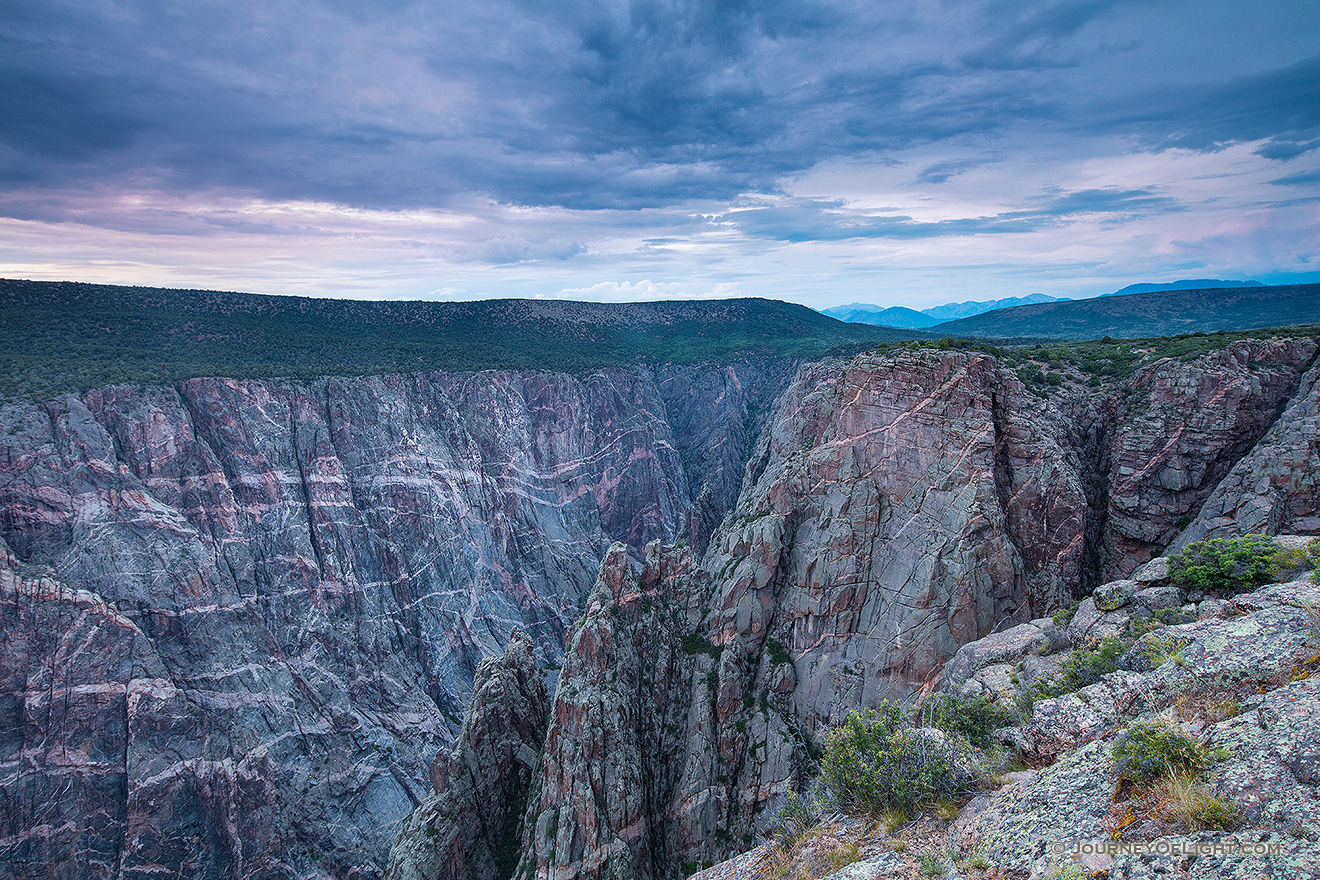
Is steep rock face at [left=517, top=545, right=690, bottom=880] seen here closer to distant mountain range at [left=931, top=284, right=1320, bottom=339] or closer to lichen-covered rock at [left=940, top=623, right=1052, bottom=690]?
lichen-covered rock at [left=940, top=623, right=1052, bottom=690]

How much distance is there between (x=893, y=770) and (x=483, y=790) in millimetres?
30334

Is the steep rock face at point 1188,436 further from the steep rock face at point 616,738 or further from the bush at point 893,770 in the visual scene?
the steep rock face at point 616,738

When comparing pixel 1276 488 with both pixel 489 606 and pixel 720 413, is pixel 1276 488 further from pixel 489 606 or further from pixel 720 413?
pixel 720 413

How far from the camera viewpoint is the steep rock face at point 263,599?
127 feet

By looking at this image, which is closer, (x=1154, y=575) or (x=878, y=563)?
(x=1154, y=575)

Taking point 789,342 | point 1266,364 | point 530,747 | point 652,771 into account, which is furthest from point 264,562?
point 789,342

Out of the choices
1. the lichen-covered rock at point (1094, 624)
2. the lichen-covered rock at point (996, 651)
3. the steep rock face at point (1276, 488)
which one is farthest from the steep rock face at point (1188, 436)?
the lichen-covered rock at point (1094, 624)

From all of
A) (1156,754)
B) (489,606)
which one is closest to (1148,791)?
(1156,754)

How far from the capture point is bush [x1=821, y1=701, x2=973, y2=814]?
10.7 m

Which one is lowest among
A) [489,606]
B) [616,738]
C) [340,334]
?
[489,606]

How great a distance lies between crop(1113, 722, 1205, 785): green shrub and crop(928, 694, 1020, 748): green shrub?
4.98 m

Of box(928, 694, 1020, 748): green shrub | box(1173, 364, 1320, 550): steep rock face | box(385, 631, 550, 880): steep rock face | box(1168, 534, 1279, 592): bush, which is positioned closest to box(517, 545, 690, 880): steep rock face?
box(385, 631, 550, 880): steep rock face

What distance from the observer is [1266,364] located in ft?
87.8

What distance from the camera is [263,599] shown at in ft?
167
